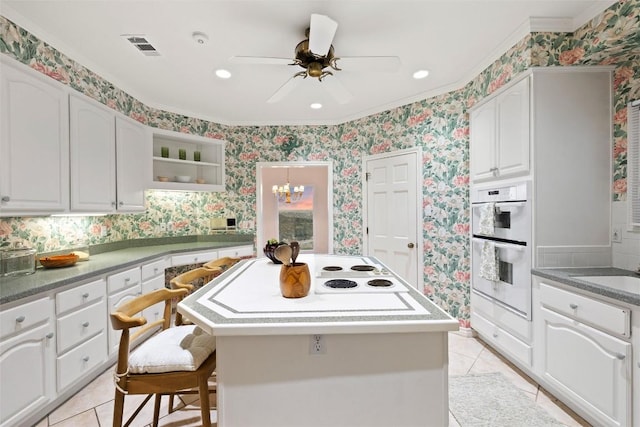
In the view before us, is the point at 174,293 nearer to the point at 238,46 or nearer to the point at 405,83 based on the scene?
the point at 238,46

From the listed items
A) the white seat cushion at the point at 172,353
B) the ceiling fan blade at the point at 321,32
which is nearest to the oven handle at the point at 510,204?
the ceiling fan blade at the point at 321,32

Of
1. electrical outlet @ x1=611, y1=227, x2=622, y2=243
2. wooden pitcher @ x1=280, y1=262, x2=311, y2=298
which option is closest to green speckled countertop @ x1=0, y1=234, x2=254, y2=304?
wooden pitcher @ x1=280, y1=262, x2=311, y2=298


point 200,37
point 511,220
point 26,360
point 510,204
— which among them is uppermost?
point 200,37

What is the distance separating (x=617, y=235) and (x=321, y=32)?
2430 mm

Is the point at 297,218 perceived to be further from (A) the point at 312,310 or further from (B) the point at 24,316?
(A) the point at 312,310

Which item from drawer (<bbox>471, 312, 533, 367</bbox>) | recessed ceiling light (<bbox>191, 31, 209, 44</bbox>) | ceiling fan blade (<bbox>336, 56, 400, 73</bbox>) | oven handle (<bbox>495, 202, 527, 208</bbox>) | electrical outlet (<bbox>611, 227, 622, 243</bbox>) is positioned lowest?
drawer (<bbox>471, 312, 533, 367</bbox>)

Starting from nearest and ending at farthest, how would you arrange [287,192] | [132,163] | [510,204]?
[510,204]
[132,163]
[287,192]

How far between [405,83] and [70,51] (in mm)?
3014

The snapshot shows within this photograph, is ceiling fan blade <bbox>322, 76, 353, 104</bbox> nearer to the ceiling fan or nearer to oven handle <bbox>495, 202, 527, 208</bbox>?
the ceiling fan

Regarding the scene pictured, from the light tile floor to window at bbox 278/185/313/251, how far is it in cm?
443

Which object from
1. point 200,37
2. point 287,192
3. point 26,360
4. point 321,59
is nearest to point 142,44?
point 200,37

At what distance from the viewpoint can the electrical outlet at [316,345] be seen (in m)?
1.08

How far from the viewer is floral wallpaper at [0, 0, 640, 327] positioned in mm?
1990

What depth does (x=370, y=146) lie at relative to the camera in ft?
12.5
